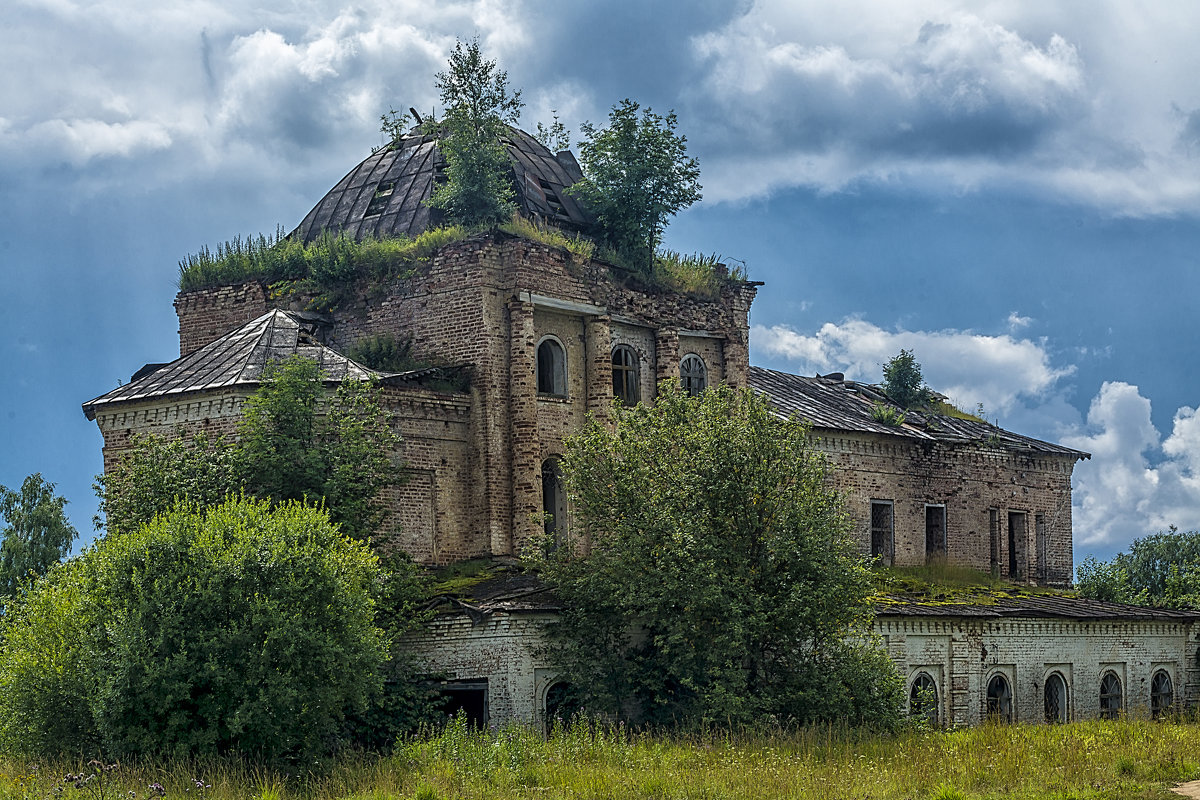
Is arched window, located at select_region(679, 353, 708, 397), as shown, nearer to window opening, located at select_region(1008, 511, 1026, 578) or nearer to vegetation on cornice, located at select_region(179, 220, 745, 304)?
vegetation on cornice, located at select_region(179, 220, 745, 304)

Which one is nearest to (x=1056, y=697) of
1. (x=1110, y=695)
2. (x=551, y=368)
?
(x=1110, y=695)

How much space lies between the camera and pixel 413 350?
2838cm

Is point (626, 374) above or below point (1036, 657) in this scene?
above

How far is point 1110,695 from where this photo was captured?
102 ft

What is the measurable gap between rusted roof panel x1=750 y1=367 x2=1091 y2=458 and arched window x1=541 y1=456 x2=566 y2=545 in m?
7.59

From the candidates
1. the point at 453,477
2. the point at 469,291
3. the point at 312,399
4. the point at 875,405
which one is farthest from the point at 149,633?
the point at 875,405

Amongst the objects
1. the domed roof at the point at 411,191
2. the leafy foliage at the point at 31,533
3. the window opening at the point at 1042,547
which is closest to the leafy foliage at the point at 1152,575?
the window opening at the point at 1042,547

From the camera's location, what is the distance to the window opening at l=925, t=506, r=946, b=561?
3725 cm

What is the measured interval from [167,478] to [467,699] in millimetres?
6014

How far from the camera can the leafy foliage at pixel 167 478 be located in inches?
923

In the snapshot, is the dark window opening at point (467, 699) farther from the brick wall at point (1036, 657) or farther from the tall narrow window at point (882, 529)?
the tall narrow window at point (882, 529)

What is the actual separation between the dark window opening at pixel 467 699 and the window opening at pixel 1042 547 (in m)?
20.8

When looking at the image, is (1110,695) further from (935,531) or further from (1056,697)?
(935,531)

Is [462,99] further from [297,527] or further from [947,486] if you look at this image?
[947,486]
